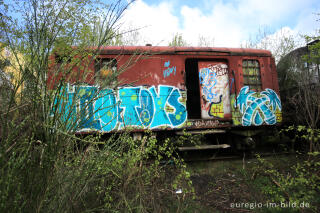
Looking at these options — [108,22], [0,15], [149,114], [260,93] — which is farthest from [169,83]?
[0,15]

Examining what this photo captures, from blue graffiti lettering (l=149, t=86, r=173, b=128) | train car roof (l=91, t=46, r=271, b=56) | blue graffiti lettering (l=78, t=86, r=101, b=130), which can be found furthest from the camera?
train car roof (l=91, t=46, r=271, b=56)

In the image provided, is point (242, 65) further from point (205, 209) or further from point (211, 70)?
point (205, 209)

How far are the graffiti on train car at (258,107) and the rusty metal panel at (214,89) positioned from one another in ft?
1.21

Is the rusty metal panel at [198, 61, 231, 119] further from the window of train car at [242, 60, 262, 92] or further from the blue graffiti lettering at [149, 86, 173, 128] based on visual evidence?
the blue graffiti lettering at [149, 86, 173, 128]

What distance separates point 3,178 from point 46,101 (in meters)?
0.52

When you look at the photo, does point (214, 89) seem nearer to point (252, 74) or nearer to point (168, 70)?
point (252, 74)

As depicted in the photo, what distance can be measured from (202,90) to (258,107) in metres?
1.78

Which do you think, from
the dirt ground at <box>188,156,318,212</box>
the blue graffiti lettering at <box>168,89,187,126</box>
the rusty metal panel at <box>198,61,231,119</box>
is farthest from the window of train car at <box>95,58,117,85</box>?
the rusty metal panel at <box>198,61,231,119</box>

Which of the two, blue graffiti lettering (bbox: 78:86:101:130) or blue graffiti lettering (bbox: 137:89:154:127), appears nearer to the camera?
blue graffiti lettering (bbox: 78:86:101:130)

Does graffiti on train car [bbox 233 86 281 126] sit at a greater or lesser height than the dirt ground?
greater

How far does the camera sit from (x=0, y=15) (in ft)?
4.06

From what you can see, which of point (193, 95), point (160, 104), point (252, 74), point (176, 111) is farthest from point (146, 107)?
point (252, 74)

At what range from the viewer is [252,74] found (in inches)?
221

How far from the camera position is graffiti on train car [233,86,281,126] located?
528 cm
